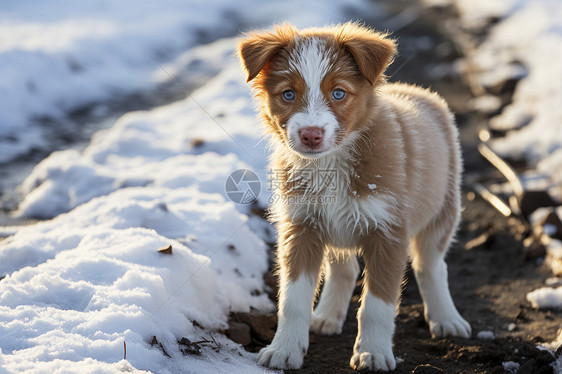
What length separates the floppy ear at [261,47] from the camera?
399 cm

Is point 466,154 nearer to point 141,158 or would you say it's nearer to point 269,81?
point 141,158

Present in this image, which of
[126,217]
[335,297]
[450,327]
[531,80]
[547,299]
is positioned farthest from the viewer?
[531,80]

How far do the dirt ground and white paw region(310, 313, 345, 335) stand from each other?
67mm

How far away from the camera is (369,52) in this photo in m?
3.94

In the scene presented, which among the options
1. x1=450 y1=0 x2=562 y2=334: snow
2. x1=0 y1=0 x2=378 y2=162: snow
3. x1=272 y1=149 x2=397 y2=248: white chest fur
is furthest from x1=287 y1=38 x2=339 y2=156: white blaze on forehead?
x1=0 y1=0 x2=378 y2=162: snow

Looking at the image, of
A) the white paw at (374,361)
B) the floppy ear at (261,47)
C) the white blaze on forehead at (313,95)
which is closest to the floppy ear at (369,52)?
the white blaze on forehead at (313,95)

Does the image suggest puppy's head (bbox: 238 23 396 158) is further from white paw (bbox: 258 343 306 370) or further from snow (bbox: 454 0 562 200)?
snow (bbox: 454 0 562 200)

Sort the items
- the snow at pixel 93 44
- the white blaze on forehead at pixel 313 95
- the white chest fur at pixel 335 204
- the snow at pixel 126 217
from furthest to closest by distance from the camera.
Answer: the snow at pixel 93 44
the white chest fur at pixel 335 204
the white blaze on forehead at pixel 313 95
the snow at pixel 126 217

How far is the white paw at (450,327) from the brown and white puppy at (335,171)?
0.86m

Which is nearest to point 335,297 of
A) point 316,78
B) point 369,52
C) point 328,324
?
point 328,324

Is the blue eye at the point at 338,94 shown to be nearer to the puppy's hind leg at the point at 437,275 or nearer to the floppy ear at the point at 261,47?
the floppy ear at the point at 261,47

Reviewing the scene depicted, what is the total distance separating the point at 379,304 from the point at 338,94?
1.34 metres

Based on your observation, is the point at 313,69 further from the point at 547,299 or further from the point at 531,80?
the point at 531,80

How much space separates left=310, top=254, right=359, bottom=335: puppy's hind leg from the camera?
15.6ft
